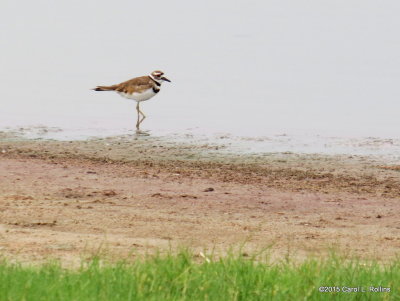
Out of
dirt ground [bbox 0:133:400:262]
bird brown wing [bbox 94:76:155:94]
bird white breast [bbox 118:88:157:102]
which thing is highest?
bird brown wing [bbox 94:76:155:94]

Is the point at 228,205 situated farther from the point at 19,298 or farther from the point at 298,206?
the point at 19,298

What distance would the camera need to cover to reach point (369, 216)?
10.7m

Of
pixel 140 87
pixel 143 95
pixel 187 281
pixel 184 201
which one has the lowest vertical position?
pixel 184 201

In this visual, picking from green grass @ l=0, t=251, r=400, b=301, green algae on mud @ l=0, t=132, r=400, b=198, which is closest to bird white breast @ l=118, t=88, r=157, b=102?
green algae on mud @ l=0, t=132, r=400, b=198

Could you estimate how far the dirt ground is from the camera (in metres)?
8.68

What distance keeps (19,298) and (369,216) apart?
17.5ft

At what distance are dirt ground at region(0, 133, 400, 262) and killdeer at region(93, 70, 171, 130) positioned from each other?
13.1 feet

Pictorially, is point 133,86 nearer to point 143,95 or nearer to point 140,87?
point 140,87

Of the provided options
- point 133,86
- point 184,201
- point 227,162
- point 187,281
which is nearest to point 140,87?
point 133,86

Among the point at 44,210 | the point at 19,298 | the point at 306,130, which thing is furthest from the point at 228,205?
the point at 306,130

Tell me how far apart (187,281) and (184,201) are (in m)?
4.42

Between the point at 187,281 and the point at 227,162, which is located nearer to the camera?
the point at 187,281

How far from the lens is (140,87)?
66.0ft

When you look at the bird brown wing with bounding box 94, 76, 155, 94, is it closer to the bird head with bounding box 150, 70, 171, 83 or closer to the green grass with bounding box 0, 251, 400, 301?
the bird head with bounding box 150, 70, 171, 83
